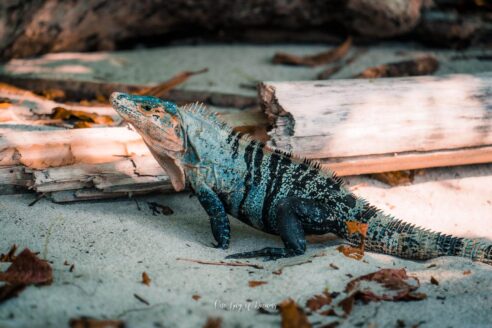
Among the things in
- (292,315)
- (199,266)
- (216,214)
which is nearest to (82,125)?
(216,214)

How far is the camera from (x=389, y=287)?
3592mm

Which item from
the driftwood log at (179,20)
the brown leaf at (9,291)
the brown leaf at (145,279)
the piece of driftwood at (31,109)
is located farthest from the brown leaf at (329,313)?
the driftwood log at (179,20)

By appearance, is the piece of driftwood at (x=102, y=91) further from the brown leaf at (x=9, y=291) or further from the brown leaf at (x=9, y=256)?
the brown leaf at (x=9, y=291)

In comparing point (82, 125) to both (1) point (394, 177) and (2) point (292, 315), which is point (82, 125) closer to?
(1) point (394, 177)

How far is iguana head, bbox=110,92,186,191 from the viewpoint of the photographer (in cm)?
422

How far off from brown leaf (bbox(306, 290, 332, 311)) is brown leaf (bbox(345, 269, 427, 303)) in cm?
15

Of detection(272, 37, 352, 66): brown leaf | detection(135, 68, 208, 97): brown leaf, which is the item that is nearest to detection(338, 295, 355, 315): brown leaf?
detection(135, 68, 208, 97): brown leaf

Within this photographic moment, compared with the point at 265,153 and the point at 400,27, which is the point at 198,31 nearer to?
the point at 400,27

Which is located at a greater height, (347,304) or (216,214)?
(216,214)

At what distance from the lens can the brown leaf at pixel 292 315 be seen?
3096mm

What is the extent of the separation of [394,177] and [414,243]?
1277 millimetres

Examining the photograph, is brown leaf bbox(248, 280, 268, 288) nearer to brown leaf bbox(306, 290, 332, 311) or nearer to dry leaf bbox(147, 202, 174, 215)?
brown leaf bbox(306, 290, 332, 311)

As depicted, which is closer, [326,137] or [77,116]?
[326,137]

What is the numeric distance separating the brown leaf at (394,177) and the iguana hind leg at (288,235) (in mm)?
1424
